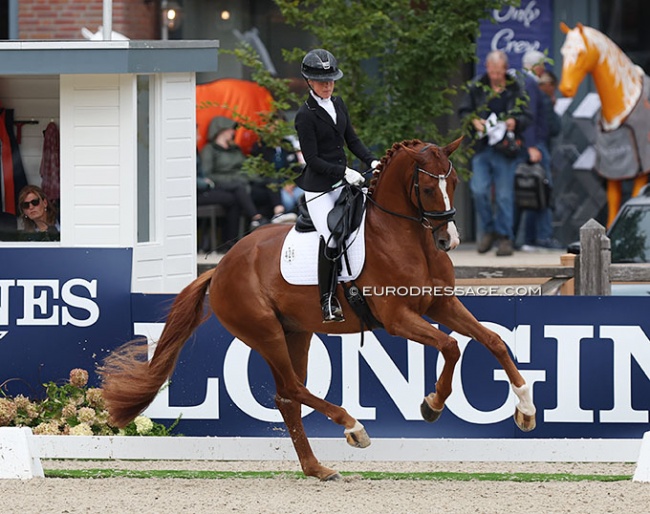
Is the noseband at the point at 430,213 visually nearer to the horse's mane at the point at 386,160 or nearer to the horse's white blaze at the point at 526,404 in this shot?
the horse's mane at the point at 386,160

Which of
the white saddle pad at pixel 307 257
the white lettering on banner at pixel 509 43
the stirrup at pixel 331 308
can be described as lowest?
the stirrup at pixel 331 308

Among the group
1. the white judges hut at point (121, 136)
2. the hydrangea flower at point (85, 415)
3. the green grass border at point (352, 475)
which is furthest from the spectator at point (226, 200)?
the green grass border at point (352, 475)

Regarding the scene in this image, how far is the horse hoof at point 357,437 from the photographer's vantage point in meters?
8.73

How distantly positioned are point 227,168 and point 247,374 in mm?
Result: 10194

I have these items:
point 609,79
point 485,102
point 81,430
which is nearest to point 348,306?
point 81,430

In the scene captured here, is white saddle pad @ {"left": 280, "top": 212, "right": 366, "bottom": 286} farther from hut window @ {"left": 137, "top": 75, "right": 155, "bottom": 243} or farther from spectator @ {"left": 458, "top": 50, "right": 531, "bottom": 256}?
spectator @ {"left": 458, "top": 50, "right": 531, "bottom": 256}

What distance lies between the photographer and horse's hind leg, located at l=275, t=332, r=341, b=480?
9.08 meters

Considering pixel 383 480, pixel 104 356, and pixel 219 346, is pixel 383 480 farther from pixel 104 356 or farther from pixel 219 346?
pixel 104 356

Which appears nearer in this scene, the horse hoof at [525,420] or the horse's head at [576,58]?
the horse hoof at [525,420]

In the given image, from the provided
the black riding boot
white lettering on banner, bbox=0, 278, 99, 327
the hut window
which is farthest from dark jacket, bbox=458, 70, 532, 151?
the black riding boot

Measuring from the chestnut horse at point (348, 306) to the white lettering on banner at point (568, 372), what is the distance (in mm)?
1602

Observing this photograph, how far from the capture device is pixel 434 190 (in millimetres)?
8508

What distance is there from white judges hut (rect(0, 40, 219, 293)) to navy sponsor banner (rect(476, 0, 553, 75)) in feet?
30.2

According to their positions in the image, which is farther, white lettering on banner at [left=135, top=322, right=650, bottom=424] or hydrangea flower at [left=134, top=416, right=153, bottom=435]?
hydrangea flower at [left=134, top=416, right=153, bottom=435]
